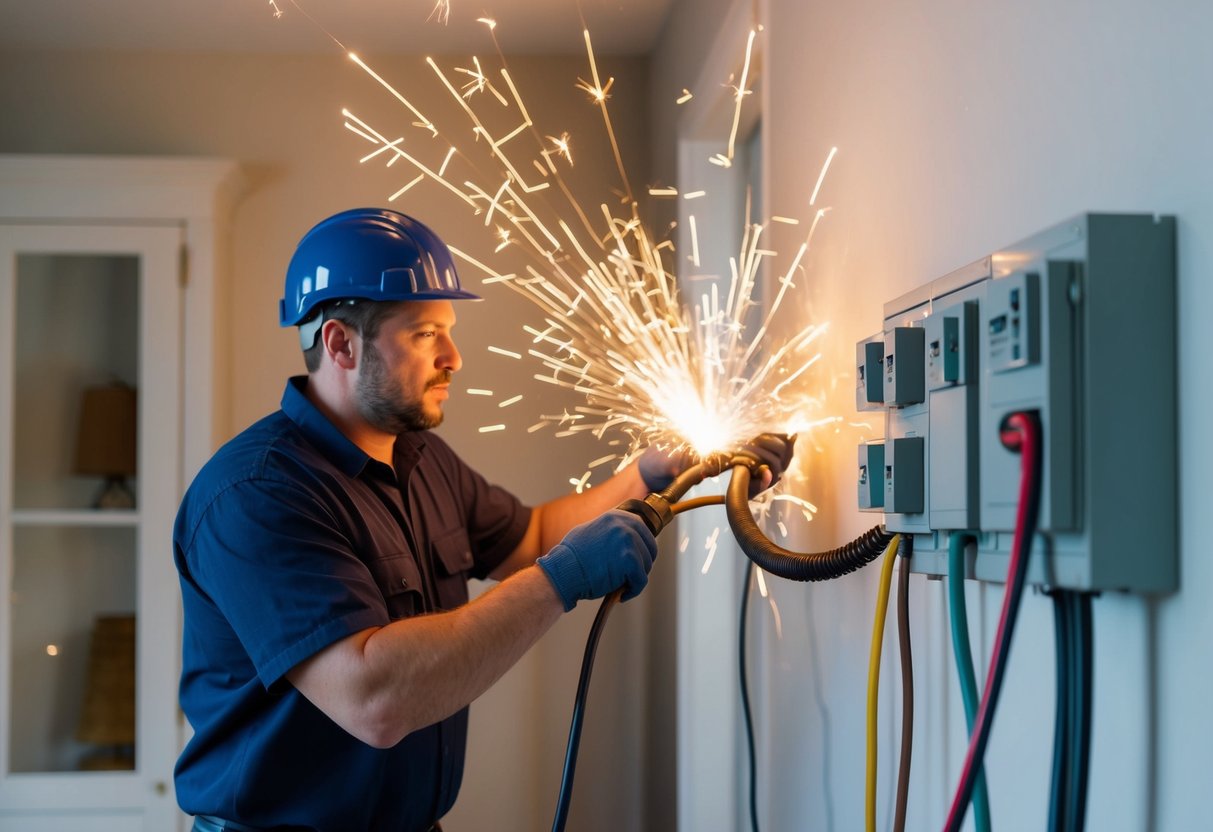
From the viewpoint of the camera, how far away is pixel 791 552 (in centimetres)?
128

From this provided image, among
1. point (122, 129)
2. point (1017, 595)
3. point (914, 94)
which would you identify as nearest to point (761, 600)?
point (914, 94)

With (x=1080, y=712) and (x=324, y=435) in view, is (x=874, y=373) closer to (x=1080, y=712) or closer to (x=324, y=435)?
(x=1080, y=712)

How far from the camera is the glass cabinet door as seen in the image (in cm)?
313

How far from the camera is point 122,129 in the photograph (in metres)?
3.47

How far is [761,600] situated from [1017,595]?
4.10ft

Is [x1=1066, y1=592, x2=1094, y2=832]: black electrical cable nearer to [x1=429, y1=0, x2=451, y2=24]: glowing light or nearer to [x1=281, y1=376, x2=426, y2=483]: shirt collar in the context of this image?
[x1=281, y1=376, x2=426, y2=483]: shirt collar

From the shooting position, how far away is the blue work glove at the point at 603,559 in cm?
147

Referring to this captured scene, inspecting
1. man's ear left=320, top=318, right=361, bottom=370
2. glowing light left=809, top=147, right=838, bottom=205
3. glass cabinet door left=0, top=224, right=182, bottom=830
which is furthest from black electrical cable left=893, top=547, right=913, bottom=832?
glass cabinet door left=0, top=224, right=182, bottom=830

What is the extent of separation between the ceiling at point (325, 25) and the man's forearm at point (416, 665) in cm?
197

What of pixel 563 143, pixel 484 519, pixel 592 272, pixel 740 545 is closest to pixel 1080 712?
pixel 740 545

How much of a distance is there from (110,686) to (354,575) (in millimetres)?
2034

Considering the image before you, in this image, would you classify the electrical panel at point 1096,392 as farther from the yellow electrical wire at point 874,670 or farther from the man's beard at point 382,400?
the man's beard at point 382,400

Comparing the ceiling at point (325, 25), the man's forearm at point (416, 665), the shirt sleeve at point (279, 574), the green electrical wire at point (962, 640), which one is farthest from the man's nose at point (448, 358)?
the ceiling at point (325, 25)

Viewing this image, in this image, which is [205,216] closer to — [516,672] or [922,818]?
[516,672]
